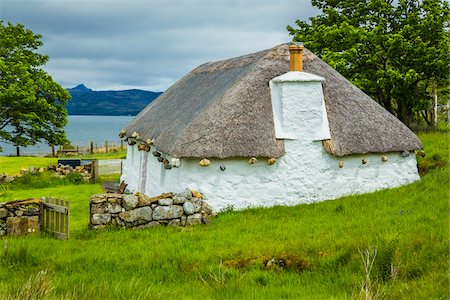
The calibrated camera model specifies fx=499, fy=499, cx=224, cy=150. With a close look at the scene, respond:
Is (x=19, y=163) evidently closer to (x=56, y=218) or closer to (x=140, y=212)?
(x=56, y=218)

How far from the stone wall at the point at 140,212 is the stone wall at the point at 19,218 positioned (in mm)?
1480

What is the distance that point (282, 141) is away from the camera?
15.2 m

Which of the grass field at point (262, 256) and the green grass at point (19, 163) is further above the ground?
the green grass at point (19, 163)

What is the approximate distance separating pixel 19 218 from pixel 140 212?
3.07m

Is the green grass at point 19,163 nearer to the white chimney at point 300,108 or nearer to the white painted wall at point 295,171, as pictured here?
the white painted wall at point 295,171

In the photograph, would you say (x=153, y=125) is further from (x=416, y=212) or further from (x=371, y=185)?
(x=416, y=212)

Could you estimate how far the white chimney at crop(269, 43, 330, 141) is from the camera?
15.4 metres

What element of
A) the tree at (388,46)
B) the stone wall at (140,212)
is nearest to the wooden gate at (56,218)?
the stone wall at (140,212)

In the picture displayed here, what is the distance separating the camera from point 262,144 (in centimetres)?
1470

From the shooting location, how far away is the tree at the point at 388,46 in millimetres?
26984

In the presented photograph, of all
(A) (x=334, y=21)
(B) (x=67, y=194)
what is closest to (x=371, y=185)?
(B) (x=67, y=194)

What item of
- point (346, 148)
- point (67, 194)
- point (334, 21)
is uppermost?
point (334, 21)

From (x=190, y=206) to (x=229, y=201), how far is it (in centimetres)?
152

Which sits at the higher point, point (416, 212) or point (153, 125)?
point (153, 125)
